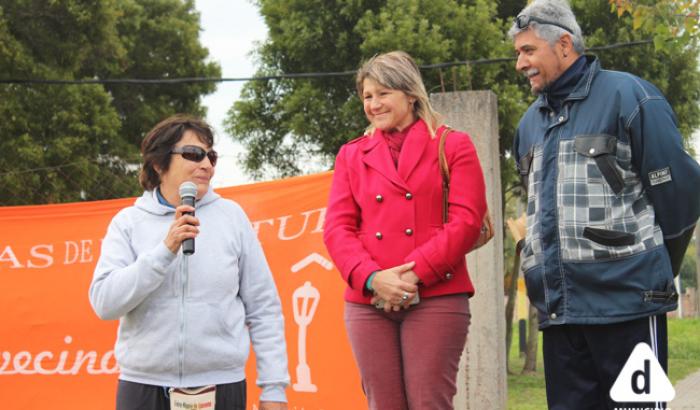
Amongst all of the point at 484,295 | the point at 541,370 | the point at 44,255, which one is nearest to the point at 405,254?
the point at 484,295

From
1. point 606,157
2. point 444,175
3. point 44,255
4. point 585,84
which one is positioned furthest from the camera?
point 44,255

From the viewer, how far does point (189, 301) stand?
3.60 metres

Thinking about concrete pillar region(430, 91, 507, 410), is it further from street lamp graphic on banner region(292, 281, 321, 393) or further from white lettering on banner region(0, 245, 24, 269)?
white lettering on banner region(0, 245, 24, 269)

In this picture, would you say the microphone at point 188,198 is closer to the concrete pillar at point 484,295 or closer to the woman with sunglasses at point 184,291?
the woman with sunglasses at point 184,291

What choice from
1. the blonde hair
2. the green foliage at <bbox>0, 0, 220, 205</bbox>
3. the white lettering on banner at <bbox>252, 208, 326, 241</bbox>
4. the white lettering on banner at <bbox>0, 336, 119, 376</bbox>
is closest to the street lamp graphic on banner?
the white lettering on banner at <bbox>252, 208, 326, 241</bbox>

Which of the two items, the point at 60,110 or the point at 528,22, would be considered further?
the point at 60,110

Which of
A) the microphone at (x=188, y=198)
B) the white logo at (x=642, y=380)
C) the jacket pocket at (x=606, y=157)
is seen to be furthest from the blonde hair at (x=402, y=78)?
the white logo at (x=642, y=380)

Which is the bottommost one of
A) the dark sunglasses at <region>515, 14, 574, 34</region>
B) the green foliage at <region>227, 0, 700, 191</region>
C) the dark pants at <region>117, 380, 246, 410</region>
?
the dark pants at <region>117, 380, 246, 410</region>

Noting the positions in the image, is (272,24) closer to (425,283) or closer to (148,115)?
(148,115)

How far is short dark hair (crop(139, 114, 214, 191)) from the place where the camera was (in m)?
3.80

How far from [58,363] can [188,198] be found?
4.48 metres

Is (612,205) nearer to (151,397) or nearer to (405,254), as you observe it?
(405,254)

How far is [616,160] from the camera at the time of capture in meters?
3.58

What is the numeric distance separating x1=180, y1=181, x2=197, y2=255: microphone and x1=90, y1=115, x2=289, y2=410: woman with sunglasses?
0.10 ft
